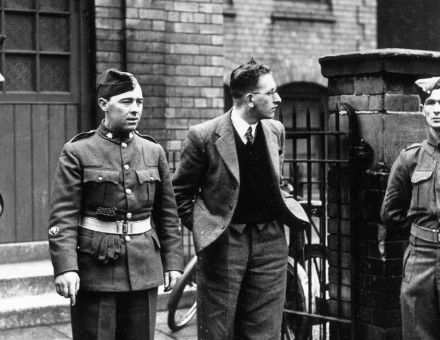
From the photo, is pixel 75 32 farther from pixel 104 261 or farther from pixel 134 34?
pixel 104 261

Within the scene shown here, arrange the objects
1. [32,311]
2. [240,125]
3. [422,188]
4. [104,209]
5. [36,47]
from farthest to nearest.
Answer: [36,47]
[32,311]
[240,125]
[422,188]
[104,209]

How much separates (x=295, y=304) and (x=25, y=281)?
2.56 metres

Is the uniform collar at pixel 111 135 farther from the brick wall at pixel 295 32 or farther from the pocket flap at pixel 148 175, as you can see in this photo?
the brick wall at pixel 295 32

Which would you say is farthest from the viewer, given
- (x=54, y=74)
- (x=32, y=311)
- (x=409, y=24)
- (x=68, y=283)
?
(x=409, y=24)

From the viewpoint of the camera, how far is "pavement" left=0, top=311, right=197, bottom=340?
6.90m

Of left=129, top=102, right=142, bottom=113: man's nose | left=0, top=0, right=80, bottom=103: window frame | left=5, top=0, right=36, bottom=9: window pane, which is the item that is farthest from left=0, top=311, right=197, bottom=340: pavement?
left=5, top=0, right=36, bottom=9: window pane

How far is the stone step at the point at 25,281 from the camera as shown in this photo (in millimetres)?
7422

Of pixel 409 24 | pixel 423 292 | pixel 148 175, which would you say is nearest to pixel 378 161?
pixel 423 292

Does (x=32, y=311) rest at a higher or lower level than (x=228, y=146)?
lower

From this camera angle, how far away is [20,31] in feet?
27.2

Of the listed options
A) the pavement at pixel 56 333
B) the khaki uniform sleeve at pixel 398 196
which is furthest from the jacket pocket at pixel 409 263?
the pavement at pixel 56 333

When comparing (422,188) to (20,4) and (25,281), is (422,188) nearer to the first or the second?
(25,281)

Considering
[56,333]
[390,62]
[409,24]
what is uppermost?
[409,24]

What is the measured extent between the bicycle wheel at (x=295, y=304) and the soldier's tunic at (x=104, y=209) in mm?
1774
